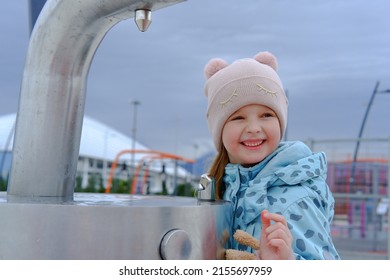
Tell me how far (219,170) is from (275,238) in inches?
12.3

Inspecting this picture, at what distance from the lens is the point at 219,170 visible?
1049 millimetres

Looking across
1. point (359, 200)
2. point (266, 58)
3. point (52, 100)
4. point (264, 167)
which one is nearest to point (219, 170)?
point (264, 167)

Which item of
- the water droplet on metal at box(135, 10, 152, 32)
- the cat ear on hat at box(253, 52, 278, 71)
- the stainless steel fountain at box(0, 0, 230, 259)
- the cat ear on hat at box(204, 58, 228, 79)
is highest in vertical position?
the cat ear on hat at box(253, 52, 278, 71)

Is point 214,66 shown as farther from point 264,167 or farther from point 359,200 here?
point 359,200

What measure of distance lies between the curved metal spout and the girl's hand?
0.32m

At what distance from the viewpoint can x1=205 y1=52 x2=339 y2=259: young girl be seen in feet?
2.72

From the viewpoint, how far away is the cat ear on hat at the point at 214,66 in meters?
1.09

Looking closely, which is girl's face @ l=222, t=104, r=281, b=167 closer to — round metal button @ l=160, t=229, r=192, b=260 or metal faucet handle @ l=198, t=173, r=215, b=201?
metal faucet handle @ l=198, t=173, r=215, b=201

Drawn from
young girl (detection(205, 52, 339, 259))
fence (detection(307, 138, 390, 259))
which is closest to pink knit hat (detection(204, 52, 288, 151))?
young girl (detection(205, 52, 339, 259))

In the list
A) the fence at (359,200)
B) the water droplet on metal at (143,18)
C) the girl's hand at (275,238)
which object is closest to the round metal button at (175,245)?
the girl's hand at (275,238)

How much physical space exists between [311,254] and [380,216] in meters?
4.54

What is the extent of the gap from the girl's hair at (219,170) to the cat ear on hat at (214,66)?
16 cm

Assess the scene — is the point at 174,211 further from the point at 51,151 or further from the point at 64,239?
the point at 51,151
